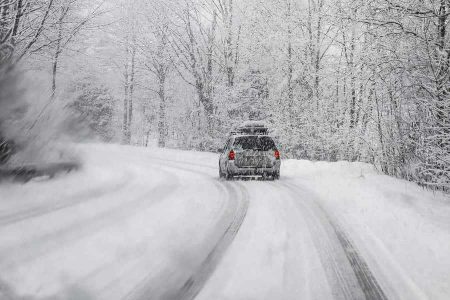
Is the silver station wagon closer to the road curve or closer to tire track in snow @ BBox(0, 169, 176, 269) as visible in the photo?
the road curve

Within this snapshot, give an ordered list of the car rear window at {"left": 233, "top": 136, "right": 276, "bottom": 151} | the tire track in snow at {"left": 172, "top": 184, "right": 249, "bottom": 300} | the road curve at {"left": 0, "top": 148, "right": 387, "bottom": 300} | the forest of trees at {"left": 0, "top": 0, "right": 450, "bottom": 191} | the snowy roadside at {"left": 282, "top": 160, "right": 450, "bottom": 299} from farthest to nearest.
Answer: the car rear window at {"left": 233, "top": 136, "right": 276, "bottom": 151}
the forest of trees at {"left": 0, "top": 0, "right": 450, "bottom": 191}
the snowy roadside at {"left": 282, "top": 160, "right": 450, "bottom": 299}
the road curve at {"left": 0, "top": 148, "right": 387, "bottom": 300}
the tire track in snow at {"left": 172, "top": 184, "right": 249, "bottom": 300}

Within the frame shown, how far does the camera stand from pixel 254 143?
49.4ft

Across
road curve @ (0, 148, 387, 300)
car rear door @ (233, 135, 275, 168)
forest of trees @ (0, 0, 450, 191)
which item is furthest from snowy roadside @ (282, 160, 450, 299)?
car rear door @ (233, 135, 275, 168)

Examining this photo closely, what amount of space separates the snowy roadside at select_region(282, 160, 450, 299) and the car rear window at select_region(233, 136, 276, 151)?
A: 209 cm

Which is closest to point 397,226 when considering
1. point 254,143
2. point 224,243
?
point 224,243

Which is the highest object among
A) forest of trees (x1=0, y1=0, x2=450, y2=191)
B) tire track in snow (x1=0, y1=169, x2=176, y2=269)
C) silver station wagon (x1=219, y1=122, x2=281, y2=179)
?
forest of trees (x1=0, y1=0, x2=450, y2=191)

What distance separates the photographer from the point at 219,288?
14.0ft

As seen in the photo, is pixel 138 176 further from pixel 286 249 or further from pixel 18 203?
pixel 286 249

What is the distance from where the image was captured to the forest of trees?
10.0m

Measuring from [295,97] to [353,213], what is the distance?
19.7 meters

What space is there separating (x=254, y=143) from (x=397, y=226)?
8228 millimetres

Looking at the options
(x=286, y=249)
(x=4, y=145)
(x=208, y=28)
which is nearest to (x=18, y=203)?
(x=4, y=145)

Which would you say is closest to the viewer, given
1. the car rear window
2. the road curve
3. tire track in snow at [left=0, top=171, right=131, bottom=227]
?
the road curve

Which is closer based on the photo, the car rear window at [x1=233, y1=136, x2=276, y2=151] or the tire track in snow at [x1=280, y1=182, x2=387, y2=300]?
the tire track in snow at [x1=280, y1=182, x2=387, y2=300]
